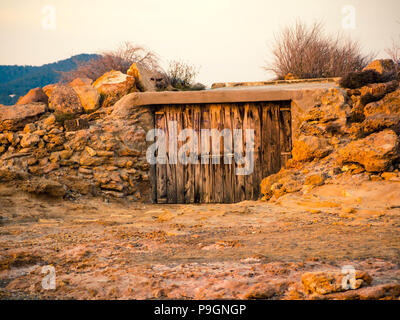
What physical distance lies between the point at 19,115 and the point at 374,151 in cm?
654

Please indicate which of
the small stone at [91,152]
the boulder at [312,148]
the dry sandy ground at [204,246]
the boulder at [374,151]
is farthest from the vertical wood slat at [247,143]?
the small stone at [91,152]

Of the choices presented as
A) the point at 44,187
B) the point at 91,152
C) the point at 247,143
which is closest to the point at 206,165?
the point at 247,143

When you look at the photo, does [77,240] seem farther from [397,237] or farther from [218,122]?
[218,122]

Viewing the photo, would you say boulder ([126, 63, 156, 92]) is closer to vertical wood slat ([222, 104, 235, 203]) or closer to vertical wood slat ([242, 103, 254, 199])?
vertical wood slat ([222, 104, 235, 203])

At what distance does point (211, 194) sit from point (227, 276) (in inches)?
197

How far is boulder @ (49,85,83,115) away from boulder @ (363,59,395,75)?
6.22 meters

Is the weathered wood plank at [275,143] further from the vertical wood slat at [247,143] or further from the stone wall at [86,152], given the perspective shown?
the stone wall at [86,152]

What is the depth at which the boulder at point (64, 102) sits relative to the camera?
8.11 m

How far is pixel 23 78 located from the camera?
3142 cm

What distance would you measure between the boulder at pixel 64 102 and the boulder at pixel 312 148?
442cm

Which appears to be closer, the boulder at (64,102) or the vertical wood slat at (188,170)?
the vertical wood slat at (188,170)

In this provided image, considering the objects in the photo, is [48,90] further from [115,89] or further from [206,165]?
[206,165]
